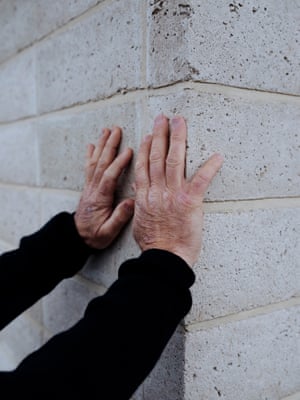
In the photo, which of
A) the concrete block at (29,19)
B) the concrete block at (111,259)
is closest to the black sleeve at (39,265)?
the concrete block at (111,259)

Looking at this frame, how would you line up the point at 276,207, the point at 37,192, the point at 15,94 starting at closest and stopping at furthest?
the point at 276,207
the point at 37,192
the point at 15,94

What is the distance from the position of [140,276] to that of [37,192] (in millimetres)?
649

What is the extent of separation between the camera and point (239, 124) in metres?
0.69

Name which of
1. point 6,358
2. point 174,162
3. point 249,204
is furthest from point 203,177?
point 6,358

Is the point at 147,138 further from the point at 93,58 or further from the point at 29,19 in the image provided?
the point at 29,19

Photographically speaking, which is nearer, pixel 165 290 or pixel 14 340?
pixel 165 290

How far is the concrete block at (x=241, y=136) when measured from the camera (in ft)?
2.11

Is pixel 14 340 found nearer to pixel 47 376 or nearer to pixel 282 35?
pixel 47 376

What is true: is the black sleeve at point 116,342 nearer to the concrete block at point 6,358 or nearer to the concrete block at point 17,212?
the concrete block at point 17,212

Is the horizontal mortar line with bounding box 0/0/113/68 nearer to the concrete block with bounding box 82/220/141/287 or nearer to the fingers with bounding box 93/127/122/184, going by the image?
the fingers with bounding box 93/127/122/184

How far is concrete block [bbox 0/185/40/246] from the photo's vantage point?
1.16 metres

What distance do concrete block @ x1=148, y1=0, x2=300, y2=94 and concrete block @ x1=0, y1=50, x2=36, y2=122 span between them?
568 millimetres

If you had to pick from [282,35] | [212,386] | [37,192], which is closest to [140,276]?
[212,386]

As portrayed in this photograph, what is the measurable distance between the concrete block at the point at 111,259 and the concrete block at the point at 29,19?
1.66 ft
